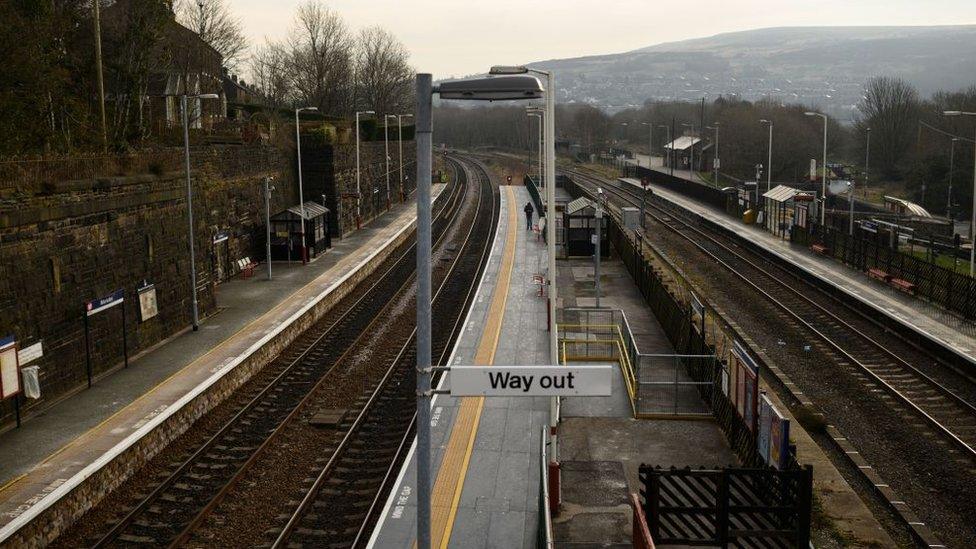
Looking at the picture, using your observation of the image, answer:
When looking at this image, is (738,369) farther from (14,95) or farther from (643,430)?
(14,95)

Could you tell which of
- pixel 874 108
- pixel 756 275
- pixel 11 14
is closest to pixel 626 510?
pixel 11 14

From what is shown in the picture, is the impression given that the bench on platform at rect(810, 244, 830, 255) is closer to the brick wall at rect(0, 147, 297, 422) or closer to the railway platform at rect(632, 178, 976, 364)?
the railway platform at rect(632, 178, 976, 364)

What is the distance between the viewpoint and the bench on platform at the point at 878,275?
29373 mm

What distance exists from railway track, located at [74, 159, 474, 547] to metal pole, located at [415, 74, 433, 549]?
18.2 ft

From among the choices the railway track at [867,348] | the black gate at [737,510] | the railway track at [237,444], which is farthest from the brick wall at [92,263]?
the railway track at [867,348]

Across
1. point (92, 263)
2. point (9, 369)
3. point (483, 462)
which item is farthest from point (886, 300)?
point (9, 369)

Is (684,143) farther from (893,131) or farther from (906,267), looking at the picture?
(906,267)

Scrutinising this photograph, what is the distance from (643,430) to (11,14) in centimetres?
1903

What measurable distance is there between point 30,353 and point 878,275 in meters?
25.3

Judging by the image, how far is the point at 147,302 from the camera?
20750 millimetres

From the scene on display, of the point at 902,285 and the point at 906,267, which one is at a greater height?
the point at 906,267

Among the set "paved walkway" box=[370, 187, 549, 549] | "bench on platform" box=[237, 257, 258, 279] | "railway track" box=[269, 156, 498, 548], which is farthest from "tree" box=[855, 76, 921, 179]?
"railway track" box=[269, 156, 498, 548]

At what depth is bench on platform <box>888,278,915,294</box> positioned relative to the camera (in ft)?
89.9

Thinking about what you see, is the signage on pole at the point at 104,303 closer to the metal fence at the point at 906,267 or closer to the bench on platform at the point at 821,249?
the metal fence at the point at 906,267
